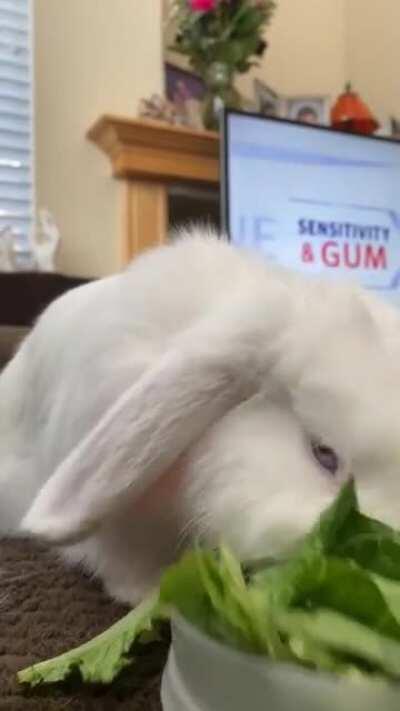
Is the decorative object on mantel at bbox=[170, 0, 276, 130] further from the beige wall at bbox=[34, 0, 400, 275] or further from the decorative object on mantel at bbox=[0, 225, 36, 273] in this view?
the decorative object on mantel at bbox=[0, 225, 36, 273]

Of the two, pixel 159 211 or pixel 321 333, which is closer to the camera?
pixel 321 333

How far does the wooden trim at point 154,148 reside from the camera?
242cm

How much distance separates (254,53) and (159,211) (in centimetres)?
49

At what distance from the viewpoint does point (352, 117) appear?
8.83ft

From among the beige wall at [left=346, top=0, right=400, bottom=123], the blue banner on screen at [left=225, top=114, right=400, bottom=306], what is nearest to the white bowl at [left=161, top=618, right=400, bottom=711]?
the blue banner on screen at [left=225, top=114, right=400, bottom=306]

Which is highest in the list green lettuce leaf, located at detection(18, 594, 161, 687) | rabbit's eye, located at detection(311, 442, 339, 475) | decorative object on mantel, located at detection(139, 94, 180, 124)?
decorative object on mantel, located at detection(139, 94, 180, 124)

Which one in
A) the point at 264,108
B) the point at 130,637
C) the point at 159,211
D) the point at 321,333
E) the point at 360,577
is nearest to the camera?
the point at 360,577

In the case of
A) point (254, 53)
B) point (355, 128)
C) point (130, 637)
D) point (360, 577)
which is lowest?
point (130, 637)

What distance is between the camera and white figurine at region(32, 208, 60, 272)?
2424 millimetres

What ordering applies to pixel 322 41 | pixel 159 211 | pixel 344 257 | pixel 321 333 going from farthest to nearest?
pixel 322 41
pixel 159 211
pixel 344 257
pixel 321 333

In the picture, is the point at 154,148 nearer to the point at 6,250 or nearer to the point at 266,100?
the point at 6,250

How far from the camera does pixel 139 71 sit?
2.59m

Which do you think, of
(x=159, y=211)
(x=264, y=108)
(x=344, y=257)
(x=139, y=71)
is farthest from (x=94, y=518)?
(x=264, y=108)

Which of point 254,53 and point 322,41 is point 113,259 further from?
point 322,41
